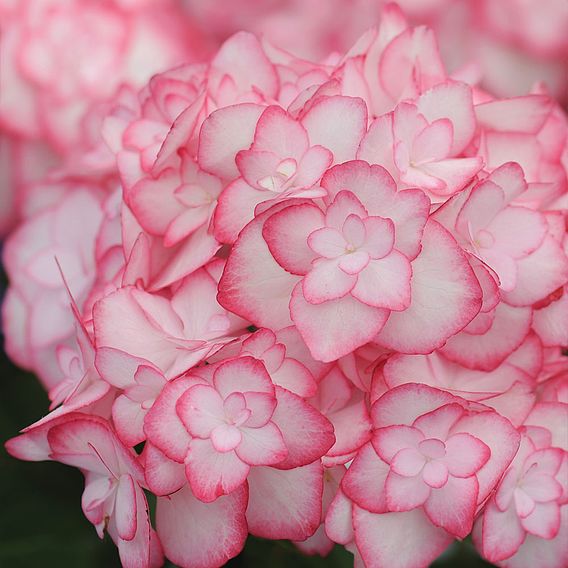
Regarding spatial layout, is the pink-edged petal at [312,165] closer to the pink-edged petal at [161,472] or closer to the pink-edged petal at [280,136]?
the pink-edged petal at [280,136]

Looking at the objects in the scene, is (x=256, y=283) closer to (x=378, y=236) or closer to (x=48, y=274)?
(x=378, y=236)

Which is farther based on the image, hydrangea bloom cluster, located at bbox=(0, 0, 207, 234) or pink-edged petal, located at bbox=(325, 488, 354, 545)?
hydrangea bloom cluster, located at bbox=(0, 0, 207, 234)

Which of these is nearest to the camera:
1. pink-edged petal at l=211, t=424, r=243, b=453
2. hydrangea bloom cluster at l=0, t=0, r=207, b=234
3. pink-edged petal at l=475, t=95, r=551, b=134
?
pink-edged petal at l=211, t=424, r=243, b=453

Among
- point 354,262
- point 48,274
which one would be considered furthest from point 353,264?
point 48,274

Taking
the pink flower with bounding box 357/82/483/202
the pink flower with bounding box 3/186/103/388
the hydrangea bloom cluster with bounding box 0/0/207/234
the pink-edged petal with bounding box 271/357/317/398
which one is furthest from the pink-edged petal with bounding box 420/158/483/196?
the hydrangea bloom cluster with bounding box 0/0/207/234

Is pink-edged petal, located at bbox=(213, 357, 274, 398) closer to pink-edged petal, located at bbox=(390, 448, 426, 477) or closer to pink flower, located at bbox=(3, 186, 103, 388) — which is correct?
pink-edged petal, located at bbox=(390, 448, 426, 477)

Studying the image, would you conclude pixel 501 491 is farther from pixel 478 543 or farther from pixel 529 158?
pixel 529 158

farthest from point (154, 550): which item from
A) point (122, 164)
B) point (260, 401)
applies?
point (122, 164)

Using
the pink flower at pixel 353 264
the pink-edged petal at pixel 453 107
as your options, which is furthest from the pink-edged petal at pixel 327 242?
the pink-edged petal at pixel 453 107
